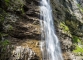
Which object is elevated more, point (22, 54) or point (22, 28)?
point (22, 28)

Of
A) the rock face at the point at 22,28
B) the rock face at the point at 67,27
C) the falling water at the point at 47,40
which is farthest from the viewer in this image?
the rock face at the point at 67,27

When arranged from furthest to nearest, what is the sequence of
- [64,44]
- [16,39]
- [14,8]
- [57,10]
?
[57,10] → [64,44] → [14,8] → [16,39]

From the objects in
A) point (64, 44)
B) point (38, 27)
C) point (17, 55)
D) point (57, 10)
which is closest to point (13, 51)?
point (17, 55)

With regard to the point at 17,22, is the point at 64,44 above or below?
below

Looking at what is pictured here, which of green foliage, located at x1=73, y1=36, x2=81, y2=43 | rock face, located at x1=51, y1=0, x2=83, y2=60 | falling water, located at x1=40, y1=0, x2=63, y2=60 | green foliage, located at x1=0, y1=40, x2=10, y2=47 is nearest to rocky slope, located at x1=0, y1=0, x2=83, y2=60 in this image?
rock face, located at x1=51, y1=0, x2=83, y2=60

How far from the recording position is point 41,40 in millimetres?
25609

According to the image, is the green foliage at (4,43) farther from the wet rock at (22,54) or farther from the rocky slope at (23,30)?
the wet rock at (22,54)

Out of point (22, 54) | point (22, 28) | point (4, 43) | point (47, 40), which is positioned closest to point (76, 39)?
point (47, 40)

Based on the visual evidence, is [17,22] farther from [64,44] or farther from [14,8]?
[64,44]

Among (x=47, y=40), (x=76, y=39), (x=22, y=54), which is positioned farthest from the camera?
(x=76, y=39)

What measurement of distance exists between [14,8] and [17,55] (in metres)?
8.47

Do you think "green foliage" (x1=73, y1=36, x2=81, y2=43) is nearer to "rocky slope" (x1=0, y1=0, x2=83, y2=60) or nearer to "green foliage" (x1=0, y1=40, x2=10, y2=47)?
"rocky slope" (x1=0, y1=0, x2=83, y2=60)

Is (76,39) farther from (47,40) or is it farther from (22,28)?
(22,28)

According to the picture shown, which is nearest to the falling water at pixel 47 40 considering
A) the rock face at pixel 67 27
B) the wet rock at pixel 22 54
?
the rock face at pixel 67 27
